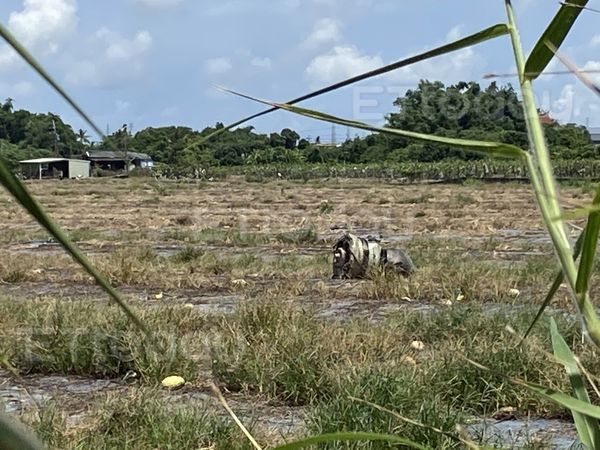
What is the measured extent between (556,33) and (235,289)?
22.8 feet

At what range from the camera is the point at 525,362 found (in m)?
3.53

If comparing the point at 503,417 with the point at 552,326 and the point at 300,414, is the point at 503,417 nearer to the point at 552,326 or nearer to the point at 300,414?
the point at 300,414

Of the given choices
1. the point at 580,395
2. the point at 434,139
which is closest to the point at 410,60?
the point at 434,139

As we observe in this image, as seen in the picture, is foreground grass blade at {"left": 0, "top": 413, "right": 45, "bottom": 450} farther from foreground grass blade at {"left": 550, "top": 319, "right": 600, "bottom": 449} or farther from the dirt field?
foreground grass blade at {"left": 550, "top": 319, "right": 600, "bottom": 449}

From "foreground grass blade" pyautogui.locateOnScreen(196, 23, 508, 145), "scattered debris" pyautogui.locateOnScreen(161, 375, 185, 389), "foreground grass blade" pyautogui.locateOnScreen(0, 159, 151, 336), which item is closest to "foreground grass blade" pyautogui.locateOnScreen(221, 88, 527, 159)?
"foreground grass blade" pyautogui.locateOnScreen(196, 23, 508, 145)

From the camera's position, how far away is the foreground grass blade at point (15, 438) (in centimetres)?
24

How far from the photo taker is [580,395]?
0.46 metres

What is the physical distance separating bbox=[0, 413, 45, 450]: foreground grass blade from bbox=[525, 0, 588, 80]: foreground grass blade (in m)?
0.28

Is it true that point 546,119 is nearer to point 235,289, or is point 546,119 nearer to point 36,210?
point 36,210

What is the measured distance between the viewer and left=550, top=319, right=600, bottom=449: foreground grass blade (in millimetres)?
431

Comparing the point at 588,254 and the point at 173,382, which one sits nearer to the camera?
the point at 588,254

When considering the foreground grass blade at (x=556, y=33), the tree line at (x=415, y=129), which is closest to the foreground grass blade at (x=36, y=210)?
the tree line at (x=415, y=129)

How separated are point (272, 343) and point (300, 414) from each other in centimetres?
67

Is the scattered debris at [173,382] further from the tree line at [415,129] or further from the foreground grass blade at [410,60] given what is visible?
the foreground grass blade at [410,60]
